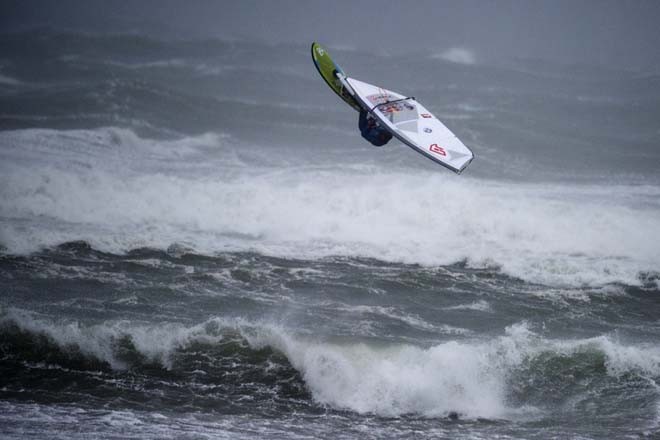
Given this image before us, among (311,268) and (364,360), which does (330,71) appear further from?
(364,360)

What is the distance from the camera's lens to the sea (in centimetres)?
1120

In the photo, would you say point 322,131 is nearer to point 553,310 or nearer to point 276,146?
point 276,146

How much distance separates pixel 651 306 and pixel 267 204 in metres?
8.97

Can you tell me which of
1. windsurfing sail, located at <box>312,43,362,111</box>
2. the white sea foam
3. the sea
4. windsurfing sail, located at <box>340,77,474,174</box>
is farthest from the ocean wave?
windsurfing sail, located at <box>312,43,362,111</box>

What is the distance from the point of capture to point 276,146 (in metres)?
23.9

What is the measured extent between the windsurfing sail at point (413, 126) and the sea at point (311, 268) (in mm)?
3114

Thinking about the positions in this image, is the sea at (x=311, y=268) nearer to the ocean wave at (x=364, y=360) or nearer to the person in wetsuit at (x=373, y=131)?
the ocean wave at (x=364, y=360)

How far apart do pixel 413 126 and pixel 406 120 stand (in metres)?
0.18

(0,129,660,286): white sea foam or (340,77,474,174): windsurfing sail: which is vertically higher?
(340,77,474,174): windsurfing sail

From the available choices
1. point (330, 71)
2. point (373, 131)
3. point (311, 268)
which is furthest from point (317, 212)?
point (373, 131)

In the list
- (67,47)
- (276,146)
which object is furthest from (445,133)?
(67,47)

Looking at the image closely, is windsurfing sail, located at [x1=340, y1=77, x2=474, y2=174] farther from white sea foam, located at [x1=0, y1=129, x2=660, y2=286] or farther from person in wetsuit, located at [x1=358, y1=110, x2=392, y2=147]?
white sea foam, located at [x1=0, y1=129, x2=660, y2=286]

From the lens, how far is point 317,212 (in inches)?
731

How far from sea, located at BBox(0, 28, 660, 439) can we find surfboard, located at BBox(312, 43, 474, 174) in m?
3.14
